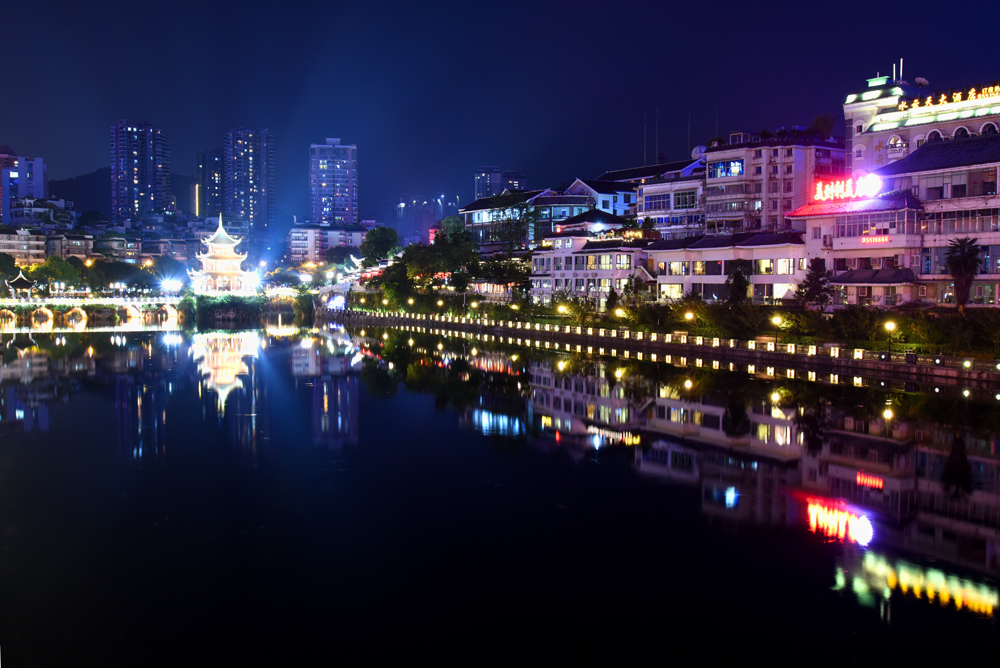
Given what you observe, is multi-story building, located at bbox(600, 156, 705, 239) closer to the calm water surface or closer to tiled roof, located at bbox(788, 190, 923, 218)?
tiled roof, located at bbox(788, 190, 923, 218)

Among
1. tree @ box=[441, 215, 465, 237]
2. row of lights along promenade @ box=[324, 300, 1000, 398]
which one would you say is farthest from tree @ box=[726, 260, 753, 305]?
tree @ box=[441, 215, 465, 237]

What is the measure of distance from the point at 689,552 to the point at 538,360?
952 inches

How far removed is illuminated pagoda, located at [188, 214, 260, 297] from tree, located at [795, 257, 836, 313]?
5394 centimetres

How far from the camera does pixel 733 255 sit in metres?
41.4

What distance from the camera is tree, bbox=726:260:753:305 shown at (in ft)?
126

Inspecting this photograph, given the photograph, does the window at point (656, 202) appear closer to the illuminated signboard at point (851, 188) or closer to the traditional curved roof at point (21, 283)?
the illuminated signboard at point (851, 188)

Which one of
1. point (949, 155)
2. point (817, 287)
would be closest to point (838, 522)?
point (817, 287)

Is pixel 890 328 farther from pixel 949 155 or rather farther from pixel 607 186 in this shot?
pixel 607 186

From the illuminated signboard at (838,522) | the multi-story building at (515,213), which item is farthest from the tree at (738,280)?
the illuminated signboard at (838,522)

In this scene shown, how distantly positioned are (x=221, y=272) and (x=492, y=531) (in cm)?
6829

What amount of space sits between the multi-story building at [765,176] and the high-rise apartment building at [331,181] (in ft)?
433

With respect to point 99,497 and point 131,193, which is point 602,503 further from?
point 131,193

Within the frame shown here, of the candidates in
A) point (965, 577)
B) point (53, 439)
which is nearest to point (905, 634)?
point (965, 577)

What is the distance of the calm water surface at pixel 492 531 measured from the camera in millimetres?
9875
